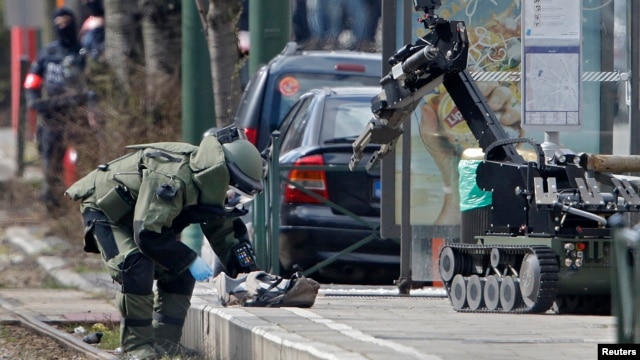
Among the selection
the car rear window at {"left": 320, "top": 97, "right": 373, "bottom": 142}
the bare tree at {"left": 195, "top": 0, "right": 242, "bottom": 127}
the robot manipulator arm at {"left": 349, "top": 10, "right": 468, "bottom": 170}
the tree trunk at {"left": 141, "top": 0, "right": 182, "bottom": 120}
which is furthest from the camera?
the tree trunk at {"left": 141, "top": 0, "right": 182, "bottom": 120}

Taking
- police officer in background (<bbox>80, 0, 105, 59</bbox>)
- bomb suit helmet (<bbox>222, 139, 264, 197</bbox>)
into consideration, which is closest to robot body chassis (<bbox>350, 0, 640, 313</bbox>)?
bomb suit helmet (<bbox>222, 139, 264, 197</bbox>)

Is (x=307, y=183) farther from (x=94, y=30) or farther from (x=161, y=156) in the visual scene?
(x=94, y=30)

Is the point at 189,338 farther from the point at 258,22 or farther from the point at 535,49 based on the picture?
the point at 258,22

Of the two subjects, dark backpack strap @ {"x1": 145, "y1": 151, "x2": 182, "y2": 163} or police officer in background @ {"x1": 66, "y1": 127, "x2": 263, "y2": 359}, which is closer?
police officer in background @ {"x1": 66, "y1": 127, "x2": 263, "y2": 359}

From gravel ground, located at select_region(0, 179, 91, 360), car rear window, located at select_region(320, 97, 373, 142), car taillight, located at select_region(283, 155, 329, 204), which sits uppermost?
car rear window, located at select_region(320, 97, 373, 142)

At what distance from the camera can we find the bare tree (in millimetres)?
12062

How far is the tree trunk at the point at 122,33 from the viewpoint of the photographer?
15.9m

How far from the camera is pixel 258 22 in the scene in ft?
38.3

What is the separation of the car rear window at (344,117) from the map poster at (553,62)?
2.13 m

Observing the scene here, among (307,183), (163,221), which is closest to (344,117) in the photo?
(307,183)

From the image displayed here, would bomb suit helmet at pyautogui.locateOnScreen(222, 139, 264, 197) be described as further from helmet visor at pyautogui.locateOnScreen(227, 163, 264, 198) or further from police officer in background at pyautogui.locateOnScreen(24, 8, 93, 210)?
police officer in background at pyautogui.locateOnScreen(24, 8, 93, 210)

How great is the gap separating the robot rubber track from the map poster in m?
0.96

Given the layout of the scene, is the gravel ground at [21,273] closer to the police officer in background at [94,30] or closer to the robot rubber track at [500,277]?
the police officer in background at [94,30]

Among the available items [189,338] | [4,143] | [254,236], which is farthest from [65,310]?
[4,143]
